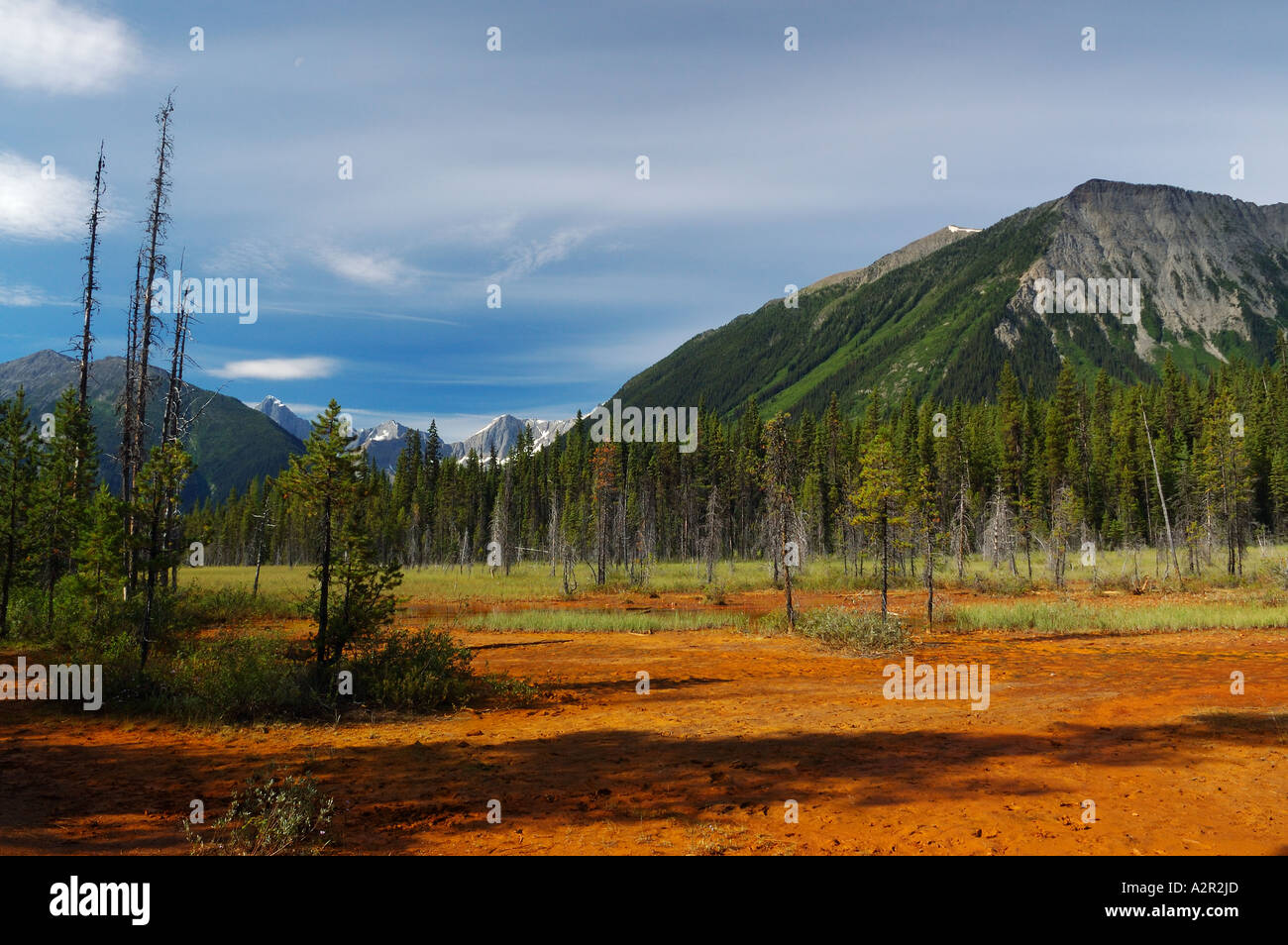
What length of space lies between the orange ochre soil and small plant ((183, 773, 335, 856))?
242 mm

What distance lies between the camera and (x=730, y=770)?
9.16 metres

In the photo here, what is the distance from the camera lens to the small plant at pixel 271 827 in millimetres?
6102

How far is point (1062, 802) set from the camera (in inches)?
303

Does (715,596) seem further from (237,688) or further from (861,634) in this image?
(237,688)

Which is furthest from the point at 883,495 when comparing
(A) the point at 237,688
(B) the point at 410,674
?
(A) the point at 237,688

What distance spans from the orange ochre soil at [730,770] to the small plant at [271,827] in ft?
0.80

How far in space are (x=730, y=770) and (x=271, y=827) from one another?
578 cm

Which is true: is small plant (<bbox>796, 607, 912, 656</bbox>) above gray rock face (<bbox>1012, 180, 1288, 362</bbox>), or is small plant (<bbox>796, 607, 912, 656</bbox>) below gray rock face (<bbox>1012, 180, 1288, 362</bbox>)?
below

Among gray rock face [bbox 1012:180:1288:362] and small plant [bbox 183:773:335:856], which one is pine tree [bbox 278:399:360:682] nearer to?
small plant [bbox 183:773:335:856]

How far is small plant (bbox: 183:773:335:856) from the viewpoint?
6.10 metres

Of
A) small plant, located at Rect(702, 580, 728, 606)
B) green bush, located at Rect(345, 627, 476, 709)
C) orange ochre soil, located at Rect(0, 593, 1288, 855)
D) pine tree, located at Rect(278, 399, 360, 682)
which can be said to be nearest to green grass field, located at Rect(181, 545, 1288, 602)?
small plant, located at Rect(702, 580, 728, 606)
